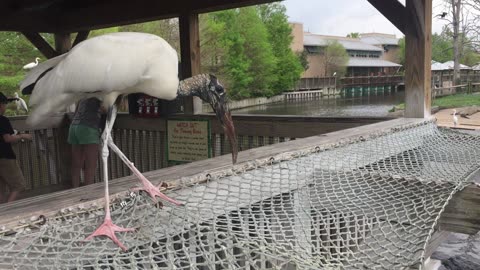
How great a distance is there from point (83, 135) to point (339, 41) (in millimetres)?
69914

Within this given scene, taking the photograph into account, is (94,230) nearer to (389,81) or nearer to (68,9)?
(68,9)

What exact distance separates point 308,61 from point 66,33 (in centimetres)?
5883

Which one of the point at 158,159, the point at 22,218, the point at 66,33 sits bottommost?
the point at 158,159

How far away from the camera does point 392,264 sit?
1604 mm

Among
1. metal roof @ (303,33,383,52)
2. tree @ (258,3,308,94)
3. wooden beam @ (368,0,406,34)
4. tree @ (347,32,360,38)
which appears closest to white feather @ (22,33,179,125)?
wooden beam @ (368,0,406,34)

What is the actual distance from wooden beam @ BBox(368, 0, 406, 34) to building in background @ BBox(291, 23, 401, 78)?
5473 cm

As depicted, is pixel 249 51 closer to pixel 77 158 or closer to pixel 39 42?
→ pixel 39 42

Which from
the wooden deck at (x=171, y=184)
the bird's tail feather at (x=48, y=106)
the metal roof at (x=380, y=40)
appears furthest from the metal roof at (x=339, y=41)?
the bird's tail feather at (x=48, y=106)

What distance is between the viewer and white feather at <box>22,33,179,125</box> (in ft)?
7.84

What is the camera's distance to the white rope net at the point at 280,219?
5.25 feet

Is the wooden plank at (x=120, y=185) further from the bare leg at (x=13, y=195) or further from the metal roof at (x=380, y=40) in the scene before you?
the metal roof at (x=380, y=40)

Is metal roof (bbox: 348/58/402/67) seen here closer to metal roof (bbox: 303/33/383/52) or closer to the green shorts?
metal roof (bbox: 303/33/383/52)

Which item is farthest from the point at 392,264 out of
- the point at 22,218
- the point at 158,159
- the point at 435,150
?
the point at 158,159

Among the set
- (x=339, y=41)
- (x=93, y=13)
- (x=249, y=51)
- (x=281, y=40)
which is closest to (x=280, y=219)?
(x=93, y=13)
